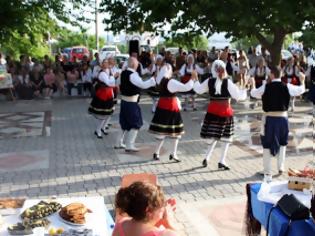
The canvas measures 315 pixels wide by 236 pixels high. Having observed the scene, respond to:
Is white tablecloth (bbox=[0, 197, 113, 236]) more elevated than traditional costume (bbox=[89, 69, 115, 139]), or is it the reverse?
traditional costume (bbox=[89, 69, 115, 139])

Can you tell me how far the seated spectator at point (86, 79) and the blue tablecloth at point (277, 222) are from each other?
45.8 ft

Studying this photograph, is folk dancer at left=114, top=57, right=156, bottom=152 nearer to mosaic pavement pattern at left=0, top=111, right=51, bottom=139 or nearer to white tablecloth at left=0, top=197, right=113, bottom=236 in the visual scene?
mosaic pavement pattern at left=0, top=111, right=51, bottom=139

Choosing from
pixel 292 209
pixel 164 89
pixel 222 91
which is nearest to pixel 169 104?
pixel 164 89

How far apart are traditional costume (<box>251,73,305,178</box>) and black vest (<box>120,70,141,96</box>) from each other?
7.69 feet

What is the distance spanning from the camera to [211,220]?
597 centimetres

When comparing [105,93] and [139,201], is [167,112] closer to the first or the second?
[105,93]

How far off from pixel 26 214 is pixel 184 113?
32.5 feet

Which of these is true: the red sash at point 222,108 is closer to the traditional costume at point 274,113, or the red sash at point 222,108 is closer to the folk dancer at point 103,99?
the traditional costume at point 274,113

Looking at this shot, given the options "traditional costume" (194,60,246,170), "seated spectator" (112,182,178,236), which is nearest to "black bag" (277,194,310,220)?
"seated spectator" (112,182,178,236)

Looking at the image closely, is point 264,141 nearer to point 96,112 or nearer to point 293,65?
point 96,112

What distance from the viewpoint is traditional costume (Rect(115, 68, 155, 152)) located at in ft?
28.9

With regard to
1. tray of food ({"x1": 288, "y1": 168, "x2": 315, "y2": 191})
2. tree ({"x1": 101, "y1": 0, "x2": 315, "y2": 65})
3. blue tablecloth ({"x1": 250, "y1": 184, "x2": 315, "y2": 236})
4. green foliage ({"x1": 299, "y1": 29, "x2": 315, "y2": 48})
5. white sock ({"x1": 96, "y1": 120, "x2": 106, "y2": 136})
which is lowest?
white sock ({"x1": 96, "y1": 120, "x2": 106, "y2": 136})

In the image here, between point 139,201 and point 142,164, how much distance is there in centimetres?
557

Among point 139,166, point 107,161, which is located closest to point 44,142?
point 107,161
